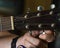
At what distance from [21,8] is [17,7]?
0.03 meters

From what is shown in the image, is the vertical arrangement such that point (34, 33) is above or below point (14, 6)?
below

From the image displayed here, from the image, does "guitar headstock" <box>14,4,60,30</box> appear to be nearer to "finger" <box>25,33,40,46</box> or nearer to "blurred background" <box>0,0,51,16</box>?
"finger" <box>25,33,40,46</box>

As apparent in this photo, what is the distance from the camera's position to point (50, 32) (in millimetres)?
770

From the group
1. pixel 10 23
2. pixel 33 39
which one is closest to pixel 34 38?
pixel 33 39

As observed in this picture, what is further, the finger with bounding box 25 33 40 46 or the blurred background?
the blurred background

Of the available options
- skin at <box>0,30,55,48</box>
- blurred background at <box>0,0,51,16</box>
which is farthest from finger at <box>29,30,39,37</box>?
blurred background at <box>0,0,51,16</box>

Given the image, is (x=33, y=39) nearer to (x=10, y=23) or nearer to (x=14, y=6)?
(x=10, y=23)

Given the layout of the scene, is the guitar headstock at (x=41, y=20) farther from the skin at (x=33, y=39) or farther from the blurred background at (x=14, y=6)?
the blurred background at (x=14, y=6)

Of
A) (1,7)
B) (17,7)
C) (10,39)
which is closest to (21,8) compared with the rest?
(17,7)

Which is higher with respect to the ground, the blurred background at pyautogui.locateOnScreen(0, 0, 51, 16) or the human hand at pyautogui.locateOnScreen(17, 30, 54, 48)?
the blurred background at pyautogui.locateOnScreen(0, 0, 51, 16)

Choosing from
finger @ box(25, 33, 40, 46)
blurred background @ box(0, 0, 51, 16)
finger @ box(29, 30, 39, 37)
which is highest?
blurred background @ box(0, 0, 51, 16)

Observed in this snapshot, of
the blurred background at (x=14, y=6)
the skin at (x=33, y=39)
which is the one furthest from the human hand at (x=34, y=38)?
the blurred background at (x=14, y=6)

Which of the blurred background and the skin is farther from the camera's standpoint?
the blurred background

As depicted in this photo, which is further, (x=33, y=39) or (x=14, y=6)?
(x=14, y=6)
